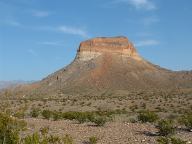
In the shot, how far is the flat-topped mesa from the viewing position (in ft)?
427

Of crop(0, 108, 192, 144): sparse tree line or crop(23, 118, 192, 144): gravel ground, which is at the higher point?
crop(0, 108, 192, 144): sparse tree line

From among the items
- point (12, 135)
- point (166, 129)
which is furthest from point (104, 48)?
point (12, 135)

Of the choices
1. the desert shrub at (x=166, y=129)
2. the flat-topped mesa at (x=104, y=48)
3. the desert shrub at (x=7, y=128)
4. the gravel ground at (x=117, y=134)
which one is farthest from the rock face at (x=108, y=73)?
the desert shrub at (x=7, y=128)

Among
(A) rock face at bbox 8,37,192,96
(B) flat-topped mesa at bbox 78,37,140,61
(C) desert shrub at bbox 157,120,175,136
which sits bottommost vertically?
(C) desert shrub at bbox 157,120,175,136

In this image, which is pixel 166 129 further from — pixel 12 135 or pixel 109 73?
pixel 109 73

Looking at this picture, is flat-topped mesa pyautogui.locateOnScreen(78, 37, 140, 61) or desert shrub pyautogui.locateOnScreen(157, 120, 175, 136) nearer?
desert shrub pyautogui.locateOnScreen(157, 120, 175, 136)

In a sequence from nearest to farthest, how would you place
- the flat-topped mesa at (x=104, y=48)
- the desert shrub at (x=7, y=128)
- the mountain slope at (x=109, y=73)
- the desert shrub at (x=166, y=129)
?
1. the desert shrub at (x=7, y=128)
2. the desert shrub at (x=166, y=129)
3. the mountain slope at (x=109, y=73)
4. the flat-topped mesa at (x=104, y=48)

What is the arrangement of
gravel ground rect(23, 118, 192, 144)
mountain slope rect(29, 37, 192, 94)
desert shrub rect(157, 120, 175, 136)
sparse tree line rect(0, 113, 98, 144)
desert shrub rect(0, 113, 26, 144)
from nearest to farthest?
sparse tree line rect(0, 113, 98, 144) → desert shrub rect(0, 113, 26, 144) → gravel ground rect(23, 118, 192, 144) → desert shrub rect(157, 120, 175, 136) → mountain slope rect(29, 37, 192, 94)

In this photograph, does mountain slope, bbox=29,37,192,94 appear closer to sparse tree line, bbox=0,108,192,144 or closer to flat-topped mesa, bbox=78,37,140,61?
flat-topped mesa, bbox=78,37,140,61

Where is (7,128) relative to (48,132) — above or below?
above

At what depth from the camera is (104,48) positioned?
13138 cm

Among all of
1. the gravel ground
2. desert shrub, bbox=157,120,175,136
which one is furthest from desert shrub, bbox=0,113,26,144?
desert shrub, bbox=157,120,175,136

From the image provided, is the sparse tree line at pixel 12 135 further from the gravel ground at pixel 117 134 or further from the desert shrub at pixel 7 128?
the gravel ground at pixel 117 134

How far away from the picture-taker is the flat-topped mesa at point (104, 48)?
130250mm
